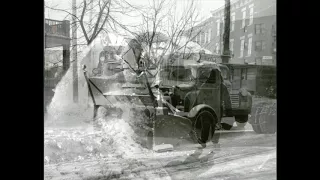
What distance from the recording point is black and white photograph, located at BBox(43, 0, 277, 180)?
154 cm

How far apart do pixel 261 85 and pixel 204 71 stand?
1.21 ft

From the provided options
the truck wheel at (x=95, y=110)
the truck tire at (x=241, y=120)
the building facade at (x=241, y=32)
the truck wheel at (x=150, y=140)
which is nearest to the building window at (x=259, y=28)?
the building facade at (x=241, y=32)

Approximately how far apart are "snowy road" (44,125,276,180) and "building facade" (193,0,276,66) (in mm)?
518

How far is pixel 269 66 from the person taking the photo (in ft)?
5.62

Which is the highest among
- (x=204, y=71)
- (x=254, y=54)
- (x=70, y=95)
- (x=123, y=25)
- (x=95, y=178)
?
(x=123, y=25)

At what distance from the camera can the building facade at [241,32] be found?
176 cm

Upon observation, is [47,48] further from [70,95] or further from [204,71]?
[204,71]

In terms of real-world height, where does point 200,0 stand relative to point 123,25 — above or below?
above

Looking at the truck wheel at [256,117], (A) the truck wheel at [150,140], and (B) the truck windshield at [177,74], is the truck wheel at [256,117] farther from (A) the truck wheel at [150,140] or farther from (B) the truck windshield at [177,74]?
(A) the truck wheel at [150,140]

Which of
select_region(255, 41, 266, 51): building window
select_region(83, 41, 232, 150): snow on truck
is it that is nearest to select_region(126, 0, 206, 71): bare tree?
select_region(83, 41, 232, 150): snow on truck

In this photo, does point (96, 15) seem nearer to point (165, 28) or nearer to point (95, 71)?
point (95, 71)

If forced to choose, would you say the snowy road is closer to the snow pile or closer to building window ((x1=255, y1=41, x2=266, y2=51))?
the snow pile

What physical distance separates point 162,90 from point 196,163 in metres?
0.49
